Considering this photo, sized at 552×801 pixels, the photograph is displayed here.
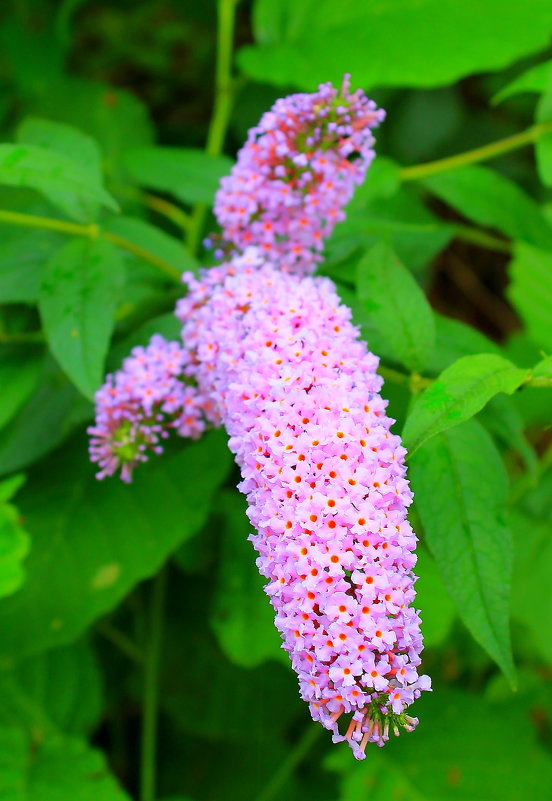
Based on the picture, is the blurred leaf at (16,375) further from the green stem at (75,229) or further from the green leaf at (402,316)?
the green leaf at (402,316)

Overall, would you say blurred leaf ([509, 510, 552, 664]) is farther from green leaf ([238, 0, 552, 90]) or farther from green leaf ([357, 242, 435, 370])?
green leaf ([238, 0, 552, 90])

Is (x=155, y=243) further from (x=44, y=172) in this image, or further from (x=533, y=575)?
(x=533, y=575)

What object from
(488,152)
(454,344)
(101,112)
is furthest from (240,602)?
(101,112)

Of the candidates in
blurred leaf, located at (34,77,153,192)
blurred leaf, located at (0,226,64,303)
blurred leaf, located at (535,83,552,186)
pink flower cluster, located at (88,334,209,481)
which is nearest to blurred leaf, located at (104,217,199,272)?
blurred leaf, located at (0,226,64,303)

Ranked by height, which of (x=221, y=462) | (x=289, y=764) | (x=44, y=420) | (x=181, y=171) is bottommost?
(x=289, y=764)

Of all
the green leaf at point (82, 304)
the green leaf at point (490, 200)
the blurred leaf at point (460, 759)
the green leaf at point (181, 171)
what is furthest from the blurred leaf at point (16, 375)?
the blurred leaf at point (460, 759)

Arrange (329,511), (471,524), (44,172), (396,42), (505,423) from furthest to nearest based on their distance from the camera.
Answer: (396,42)
(505,423)
(44,172)
(471,524)
(329,511)
